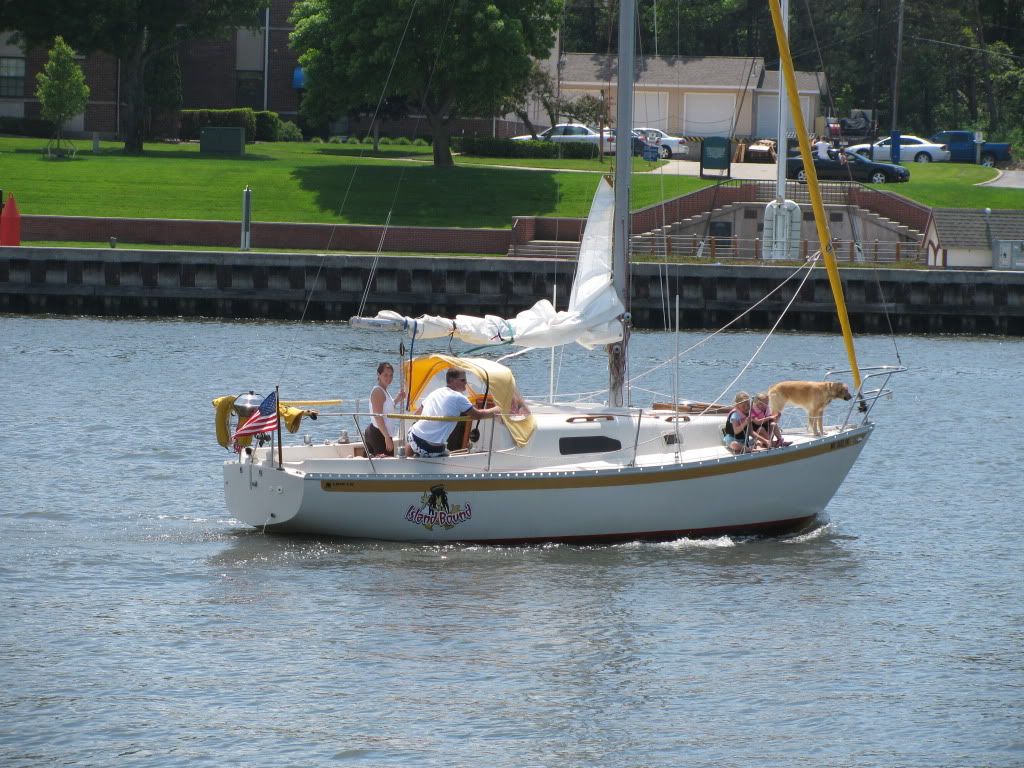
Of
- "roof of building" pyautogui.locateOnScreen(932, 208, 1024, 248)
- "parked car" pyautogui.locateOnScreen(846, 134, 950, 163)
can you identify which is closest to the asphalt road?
"parked car" pyautogui.locateOnScreen(846, 134, 950, 163)

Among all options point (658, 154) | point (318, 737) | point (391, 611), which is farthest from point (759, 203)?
point (318, 737)

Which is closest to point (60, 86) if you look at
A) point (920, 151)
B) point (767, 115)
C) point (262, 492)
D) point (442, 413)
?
point (767, 115)

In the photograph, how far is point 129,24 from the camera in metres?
79.5

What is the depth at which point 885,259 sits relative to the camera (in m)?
63.1

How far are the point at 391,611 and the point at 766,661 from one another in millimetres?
4735

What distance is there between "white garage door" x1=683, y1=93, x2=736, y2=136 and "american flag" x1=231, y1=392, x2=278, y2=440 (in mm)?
73664

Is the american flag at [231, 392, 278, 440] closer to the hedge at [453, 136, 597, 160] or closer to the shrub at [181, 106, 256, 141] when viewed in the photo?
the hedge at [453, 136, 597, 160]

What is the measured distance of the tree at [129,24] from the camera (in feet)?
258

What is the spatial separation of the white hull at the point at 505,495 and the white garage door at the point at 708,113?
2835 inches

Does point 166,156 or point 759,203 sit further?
point 166,156

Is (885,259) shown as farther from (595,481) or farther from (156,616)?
(156,616)

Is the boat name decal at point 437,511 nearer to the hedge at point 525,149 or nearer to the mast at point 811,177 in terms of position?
the mast at point 811,177

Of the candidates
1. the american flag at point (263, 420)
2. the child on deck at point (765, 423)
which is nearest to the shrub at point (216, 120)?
the american flag at point (263, 420)

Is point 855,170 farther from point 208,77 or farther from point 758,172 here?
point 208,77
